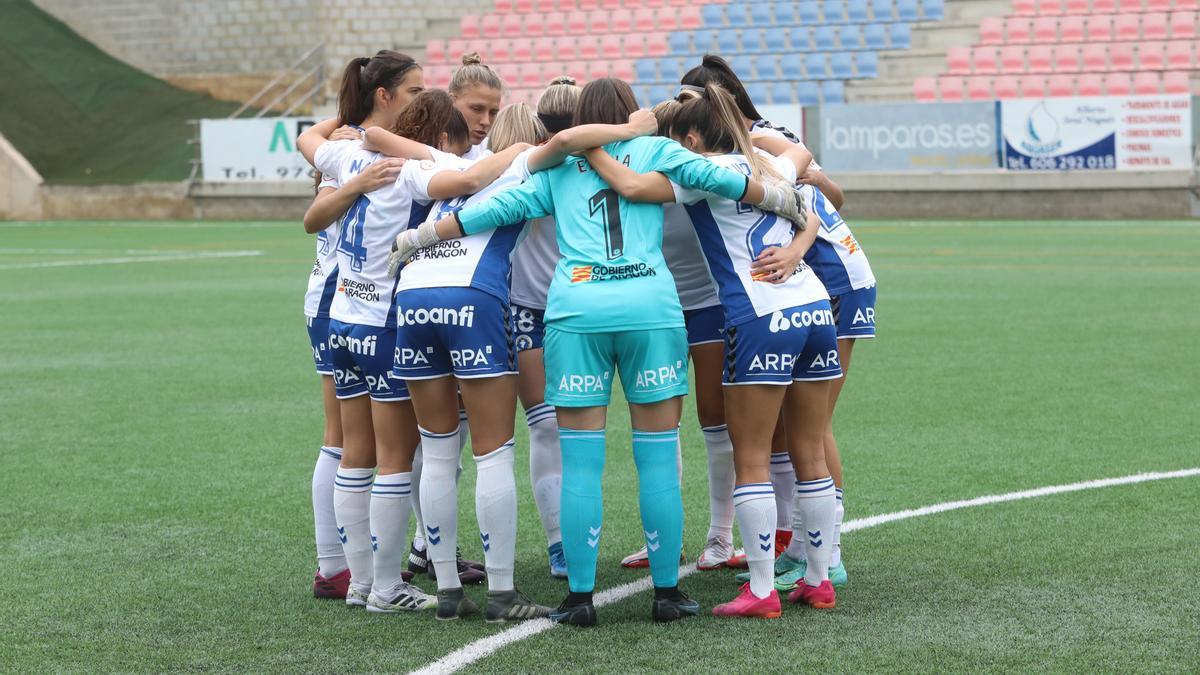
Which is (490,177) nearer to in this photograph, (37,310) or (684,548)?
(684,548)

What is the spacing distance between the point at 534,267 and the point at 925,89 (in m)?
27.5

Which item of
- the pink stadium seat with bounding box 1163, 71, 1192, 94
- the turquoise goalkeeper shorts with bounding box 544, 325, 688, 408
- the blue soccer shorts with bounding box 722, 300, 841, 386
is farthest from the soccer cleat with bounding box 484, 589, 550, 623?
the pink stadium seat with bounding box 1163, 71, 1192, 94

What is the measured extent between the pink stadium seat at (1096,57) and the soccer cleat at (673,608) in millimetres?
28439

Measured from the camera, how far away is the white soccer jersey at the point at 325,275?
17.7 feet

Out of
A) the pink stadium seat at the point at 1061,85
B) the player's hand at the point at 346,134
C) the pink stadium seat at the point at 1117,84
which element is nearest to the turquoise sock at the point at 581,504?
the player's hand at the point at 346,134

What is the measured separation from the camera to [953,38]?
33219 mm

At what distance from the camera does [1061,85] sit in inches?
1200

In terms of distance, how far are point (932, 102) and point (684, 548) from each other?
24652 millimetres

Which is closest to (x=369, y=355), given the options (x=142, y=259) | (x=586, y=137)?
(x=586, y=137)

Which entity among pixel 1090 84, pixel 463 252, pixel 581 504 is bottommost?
pixel 1090 84

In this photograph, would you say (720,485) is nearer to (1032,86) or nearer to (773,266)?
(773,266)

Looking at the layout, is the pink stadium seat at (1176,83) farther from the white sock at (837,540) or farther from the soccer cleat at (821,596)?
the soccer cleat at (821,596)

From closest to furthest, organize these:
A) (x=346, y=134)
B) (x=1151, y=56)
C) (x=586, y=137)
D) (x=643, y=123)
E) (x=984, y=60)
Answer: (x=586, y=137)
(x=643, y=123)
(x=346, y=134)
(x=1151, y=56)
(x=984, y=60)

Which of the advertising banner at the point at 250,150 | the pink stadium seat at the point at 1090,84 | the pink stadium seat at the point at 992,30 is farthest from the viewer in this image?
the advertising banner at the point at 250,150
